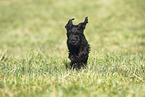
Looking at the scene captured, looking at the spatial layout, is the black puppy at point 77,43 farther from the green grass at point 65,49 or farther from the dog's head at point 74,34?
the green grass at point 65,49

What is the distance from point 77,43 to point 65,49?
385 centimetres

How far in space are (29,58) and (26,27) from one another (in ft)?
36.5

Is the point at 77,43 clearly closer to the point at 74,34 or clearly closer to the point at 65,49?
the point at 74,34

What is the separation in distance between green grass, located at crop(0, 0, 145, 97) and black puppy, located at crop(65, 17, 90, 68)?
0.25m

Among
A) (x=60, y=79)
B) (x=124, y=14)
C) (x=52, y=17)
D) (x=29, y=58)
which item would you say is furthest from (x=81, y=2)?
(x=60, y=79)

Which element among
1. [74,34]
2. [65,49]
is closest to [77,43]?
[74,34]

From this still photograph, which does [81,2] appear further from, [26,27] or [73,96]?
[73,96]

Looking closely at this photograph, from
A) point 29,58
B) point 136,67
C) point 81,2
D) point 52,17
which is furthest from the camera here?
point 81,2

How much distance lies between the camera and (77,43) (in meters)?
4.23

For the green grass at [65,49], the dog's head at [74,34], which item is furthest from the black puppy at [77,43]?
the green grass at [65,49]

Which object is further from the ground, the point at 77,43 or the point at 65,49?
the point at 77,43

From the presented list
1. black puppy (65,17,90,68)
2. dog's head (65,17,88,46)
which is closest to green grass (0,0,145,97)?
black puppy (65,17,90,68)

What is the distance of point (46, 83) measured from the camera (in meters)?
3.80

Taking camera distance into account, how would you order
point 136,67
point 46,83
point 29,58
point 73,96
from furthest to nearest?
point 29,58, point 136,67, point 46,83, point 73,96
